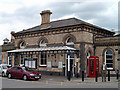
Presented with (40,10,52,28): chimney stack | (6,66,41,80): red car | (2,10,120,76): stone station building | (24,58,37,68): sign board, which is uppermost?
(40,10,52,28): chimney stack

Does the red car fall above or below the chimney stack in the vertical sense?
below

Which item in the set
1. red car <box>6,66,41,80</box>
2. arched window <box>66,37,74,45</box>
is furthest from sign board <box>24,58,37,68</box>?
red car <box>6,66,41,80</box>

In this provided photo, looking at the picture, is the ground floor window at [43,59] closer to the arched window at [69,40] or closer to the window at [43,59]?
the window at [43,59]

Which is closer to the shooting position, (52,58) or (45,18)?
(52,58)

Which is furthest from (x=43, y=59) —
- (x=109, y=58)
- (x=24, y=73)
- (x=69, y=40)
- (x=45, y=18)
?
(x=109, y=58)

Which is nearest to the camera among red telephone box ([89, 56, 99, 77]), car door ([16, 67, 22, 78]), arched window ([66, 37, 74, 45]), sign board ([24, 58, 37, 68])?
car door ([16, 67, 22, 78])

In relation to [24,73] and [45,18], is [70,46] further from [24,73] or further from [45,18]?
[24,73]

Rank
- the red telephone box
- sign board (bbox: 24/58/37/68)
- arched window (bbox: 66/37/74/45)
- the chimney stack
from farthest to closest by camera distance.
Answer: the chimney stack
sign board (bbox: 24/58/37/68)
arched window (bbox: 66/37/74/45)
the red telephone box

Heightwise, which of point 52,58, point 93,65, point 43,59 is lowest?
point 93,65

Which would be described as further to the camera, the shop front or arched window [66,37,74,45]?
arched window [66,37,74,45]

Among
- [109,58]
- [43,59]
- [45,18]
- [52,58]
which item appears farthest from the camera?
[45,18]

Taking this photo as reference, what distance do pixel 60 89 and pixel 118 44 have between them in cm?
1197

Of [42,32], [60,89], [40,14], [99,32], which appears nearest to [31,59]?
[42,32]

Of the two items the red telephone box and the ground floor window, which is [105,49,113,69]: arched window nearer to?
the red telephone box
